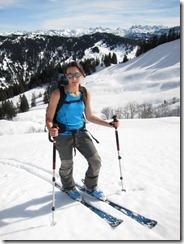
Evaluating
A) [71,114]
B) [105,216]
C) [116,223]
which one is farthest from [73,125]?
[116,223]

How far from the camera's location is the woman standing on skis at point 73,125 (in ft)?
15.9

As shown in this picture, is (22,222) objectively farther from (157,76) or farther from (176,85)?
(157,76)

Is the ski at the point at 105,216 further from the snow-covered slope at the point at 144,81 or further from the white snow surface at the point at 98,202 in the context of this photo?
the snow-covered slope at the point at 144,81

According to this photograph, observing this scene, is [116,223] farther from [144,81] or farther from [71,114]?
[144,81]

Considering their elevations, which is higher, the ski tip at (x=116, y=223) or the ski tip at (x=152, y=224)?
the ski tip at (x=152, y=224)

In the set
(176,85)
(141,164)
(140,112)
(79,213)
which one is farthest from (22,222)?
(176,85)

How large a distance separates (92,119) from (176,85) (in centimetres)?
6680

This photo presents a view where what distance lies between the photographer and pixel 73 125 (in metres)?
5.14

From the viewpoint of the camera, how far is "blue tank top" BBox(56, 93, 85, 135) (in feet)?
16.2

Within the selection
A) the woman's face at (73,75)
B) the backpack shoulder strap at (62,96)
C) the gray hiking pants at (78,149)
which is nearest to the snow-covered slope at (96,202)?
the gray hiking pants at (78,149)

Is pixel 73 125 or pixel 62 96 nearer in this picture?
pixel 62 96

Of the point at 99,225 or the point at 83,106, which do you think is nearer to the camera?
the point at 99,225

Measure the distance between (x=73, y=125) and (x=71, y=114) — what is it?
0.25 meters

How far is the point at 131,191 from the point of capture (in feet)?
19.5
